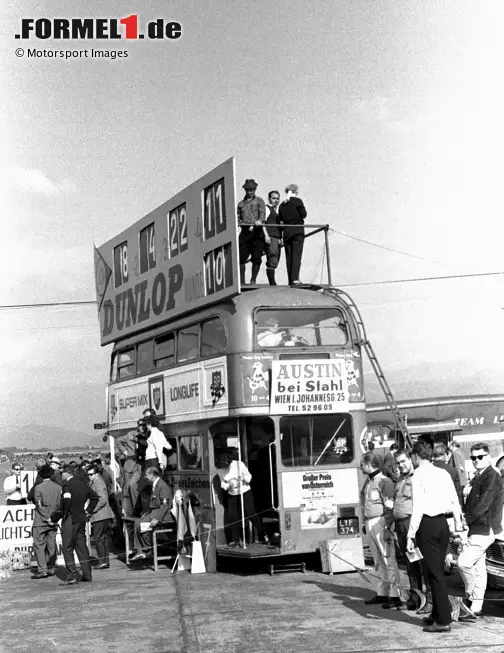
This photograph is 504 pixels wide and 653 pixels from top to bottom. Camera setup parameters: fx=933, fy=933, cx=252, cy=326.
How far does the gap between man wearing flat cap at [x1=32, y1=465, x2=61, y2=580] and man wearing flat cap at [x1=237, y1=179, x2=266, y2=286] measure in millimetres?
4765

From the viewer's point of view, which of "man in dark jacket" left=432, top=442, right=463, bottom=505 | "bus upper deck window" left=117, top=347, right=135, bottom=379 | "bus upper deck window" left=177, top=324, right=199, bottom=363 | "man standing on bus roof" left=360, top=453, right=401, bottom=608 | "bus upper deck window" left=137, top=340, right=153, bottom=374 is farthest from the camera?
"bus upper deck window" left=117, top=347, right=135, bottom=379

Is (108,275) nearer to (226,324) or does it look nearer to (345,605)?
(226,324)

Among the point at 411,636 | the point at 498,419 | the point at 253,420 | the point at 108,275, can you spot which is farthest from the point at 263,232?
the point at 498,419

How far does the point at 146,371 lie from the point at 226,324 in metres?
3.73

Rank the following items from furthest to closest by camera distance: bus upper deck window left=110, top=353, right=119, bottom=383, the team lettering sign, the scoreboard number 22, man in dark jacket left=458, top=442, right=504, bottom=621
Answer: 1. bus upper deck window left=110, top=353, right=119, bottom=383
2. the scoreboard number 22
3. the team lettering sign
4. man in dark jacket left=458, top=442, right=504, bottom=621

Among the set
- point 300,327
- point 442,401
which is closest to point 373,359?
point 300,327

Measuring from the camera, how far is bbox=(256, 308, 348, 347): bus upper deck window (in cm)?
1394

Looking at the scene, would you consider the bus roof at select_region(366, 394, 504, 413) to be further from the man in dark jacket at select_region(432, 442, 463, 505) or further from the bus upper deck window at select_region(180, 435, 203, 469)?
the man in dark jacket at select_region(432, 442, 463, 505)

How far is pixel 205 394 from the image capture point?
47.3ft

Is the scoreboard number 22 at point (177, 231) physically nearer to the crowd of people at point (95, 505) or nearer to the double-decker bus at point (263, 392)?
the double-decker bus at point (263, 392)

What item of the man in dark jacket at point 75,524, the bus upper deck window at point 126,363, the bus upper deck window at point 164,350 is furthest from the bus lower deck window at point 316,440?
the bus upper deck window at point 126,363

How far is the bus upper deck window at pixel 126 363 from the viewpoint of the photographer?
59.5 feet

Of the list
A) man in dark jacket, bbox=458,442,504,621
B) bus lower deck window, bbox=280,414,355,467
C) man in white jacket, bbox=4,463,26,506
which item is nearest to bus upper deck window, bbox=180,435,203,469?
bus lower deck window, bbox=280,414,355,467

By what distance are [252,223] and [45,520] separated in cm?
606
